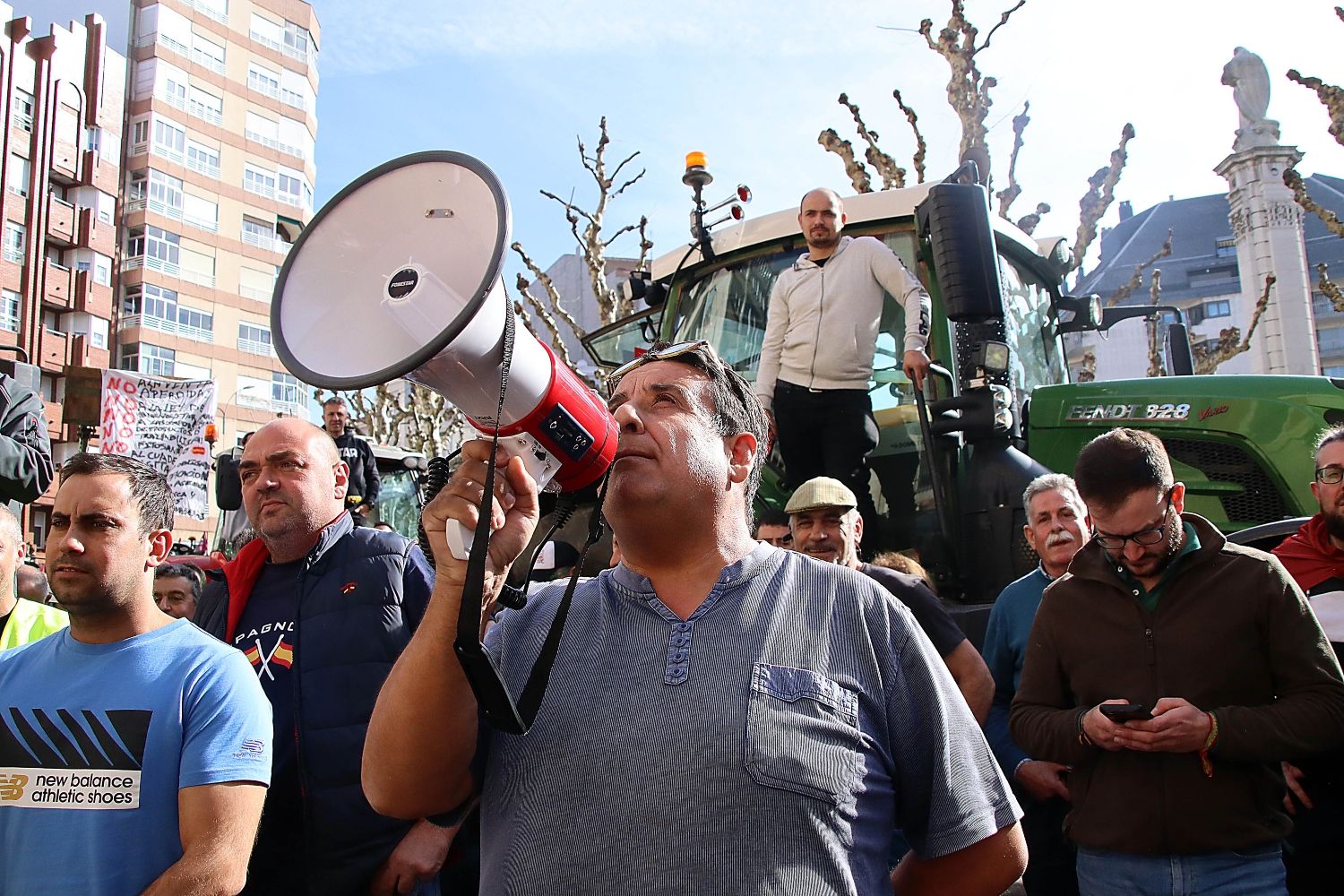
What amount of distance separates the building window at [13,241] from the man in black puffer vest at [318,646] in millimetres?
35650

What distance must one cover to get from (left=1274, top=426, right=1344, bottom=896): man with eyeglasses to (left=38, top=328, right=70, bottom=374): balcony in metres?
37.0

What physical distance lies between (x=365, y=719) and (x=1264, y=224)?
102 feet

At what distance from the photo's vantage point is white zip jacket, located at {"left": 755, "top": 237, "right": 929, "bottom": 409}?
4.65m

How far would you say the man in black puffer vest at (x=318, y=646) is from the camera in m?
2.73

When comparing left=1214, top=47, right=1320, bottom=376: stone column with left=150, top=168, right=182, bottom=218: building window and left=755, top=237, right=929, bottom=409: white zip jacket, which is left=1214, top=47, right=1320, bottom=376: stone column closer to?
left=755, top=237, right=929, bottom=409: white zip jacket

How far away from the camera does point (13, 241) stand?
33062 millimetres

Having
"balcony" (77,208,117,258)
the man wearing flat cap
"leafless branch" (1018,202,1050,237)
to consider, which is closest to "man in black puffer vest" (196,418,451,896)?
the man wearing flat cap

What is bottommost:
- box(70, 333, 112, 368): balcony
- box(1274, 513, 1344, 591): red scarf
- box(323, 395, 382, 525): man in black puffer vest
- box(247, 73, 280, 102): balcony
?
box(1274, 513, 1344, 591): red scarf

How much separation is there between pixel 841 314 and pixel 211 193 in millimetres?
40689

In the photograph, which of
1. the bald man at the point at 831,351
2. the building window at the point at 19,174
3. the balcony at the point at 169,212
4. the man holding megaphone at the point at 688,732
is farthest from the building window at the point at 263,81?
the man holding megaphone at the point at 688,732

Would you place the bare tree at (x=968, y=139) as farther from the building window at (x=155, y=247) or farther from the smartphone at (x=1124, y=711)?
the building window at (x=155, y=247)

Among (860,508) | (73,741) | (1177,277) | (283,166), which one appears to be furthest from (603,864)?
(1177,277)

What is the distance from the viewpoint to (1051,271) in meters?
5.70

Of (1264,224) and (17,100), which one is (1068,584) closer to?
Result: (1264,224)
